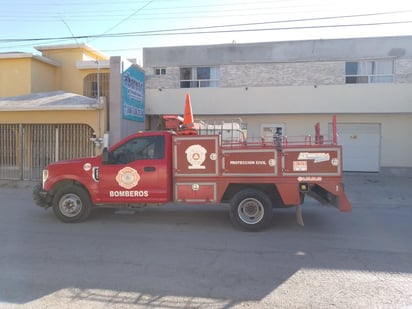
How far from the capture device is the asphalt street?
13.3ft

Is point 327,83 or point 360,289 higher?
point 327,83

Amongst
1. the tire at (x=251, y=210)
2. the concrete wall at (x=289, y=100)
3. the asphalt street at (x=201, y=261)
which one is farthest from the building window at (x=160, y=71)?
the tire at (x=251, y=210)

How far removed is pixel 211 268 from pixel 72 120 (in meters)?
11.3

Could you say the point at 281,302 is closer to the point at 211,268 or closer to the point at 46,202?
the point at 211,268

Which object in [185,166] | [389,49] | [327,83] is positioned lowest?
[185,166]

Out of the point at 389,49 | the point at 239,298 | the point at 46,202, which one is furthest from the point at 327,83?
the point at 239,298

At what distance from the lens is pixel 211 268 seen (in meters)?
4.99

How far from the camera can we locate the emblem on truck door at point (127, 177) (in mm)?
7469

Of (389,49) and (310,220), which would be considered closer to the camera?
(310,220)

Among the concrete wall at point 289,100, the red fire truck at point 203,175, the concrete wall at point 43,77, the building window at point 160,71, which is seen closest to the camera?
the red fire truck at point 203,175

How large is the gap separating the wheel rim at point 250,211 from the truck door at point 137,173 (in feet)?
5.23

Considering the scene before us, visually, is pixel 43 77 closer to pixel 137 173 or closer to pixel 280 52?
pixel 280 52

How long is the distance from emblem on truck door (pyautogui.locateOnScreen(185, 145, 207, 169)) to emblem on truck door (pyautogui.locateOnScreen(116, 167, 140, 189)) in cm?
117

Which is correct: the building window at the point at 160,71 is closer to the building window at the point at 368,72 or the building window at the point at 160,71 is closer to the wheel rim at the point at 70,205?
the building window at the point at 368,72
